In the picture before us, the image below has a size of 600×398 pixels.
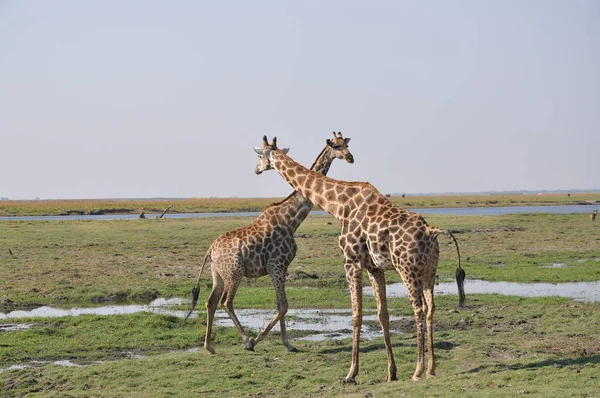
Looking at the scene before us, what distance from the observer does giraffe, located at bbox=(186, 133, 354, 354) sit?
1296 centimetres

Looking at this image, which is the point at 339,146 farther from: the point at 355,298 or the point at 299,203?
the point at 355,298

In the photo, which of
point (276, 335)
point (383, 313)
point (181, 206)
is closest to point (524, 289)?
point (276, 335)

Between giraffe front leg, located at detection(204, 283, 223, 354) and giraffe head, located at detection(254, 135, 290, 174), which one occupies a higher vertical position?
giraffe head, located at detection(254, 135, 290, 174)

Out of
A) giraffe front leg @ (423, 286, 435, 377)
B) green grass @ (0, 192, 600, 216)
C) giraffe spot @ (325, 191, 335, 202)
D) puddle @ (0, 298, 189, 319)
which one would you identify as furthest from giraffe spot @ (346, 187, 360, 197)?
green grass @ (0, 192, 600, 216)

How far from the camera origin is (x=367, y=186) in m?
11.2

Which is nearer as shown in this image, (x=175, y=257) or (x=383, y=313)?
(x=383, y=313)

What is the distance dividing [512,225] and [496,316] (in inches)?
1077

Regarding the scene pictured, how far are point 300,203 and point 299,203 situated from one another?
2 centimetres

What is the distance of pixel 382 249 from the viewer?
10305 millimetres

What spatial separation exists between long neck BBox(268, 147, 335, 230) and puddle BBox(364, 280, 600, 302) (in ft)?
20.0

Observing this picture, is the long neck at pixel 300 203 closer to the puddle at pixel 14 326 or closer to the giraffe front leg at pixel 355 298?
the giraffe front leg at pixel 355 298

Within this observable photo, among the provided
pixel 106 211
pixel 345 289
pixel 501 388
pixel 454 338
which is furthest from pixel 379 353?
pixel 106 211

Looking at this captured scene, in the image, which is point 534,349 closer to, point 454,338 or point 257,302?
point 454,338

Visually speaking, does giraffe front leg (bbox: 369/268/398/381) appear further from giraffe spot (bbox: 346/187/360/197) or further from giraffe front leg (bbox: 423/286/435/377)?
giraffe spot (bbox: 346/187/360/197)
